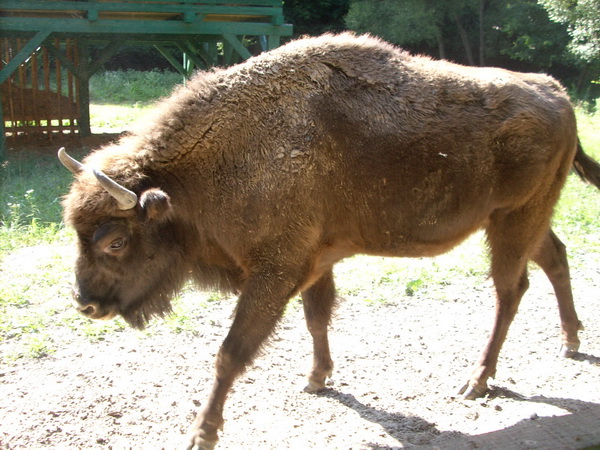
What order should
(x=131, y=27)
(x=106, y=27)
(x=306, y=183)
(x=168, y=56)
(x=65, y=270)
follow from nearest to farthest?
(x=306, y=183)
(x=65, y=270)
(x=106, y=27)
(x=131, y=27)
(x=168, y=56)

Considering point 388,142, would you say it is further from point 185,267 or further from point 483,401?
point 483,401

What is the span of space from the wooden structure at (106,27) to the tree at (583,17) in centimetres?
902

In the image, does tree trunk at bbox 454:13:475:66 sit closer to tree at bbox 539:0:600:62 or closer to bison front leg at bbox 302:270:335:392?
tree at bbox 539:0:600:62

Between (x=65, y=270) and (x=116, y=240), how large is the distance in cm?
308

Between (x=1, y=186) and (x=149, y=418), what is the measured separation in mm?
7103

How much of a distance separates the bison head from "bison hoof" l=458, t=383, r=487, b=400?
2.27m

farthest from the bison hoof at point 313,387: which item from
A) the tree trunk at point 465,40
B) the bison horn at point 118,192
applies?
the tree trunk at point 465,40

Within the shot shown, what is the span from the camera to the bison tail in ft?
16.7

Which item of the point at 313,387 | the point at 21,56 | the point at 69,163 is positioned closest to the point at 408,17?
the point at 21,56

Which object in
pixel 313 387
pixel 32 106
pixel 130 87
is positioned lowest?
pixel 130 87

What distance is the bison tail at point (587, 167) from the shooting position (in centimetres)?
510

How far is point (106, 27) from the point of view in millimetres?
11891

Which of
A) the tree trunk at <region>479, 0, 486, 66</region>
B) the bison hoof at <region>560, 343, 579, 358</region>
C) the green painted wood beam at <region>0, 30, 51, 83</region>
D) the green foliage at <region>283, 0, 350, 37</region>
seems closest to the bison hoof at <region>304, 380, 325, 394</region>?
the bison hoof at <region>560, 343, 579, 358</region>

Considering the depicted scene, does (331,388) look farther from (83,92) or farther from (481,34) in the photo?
(481,34)
